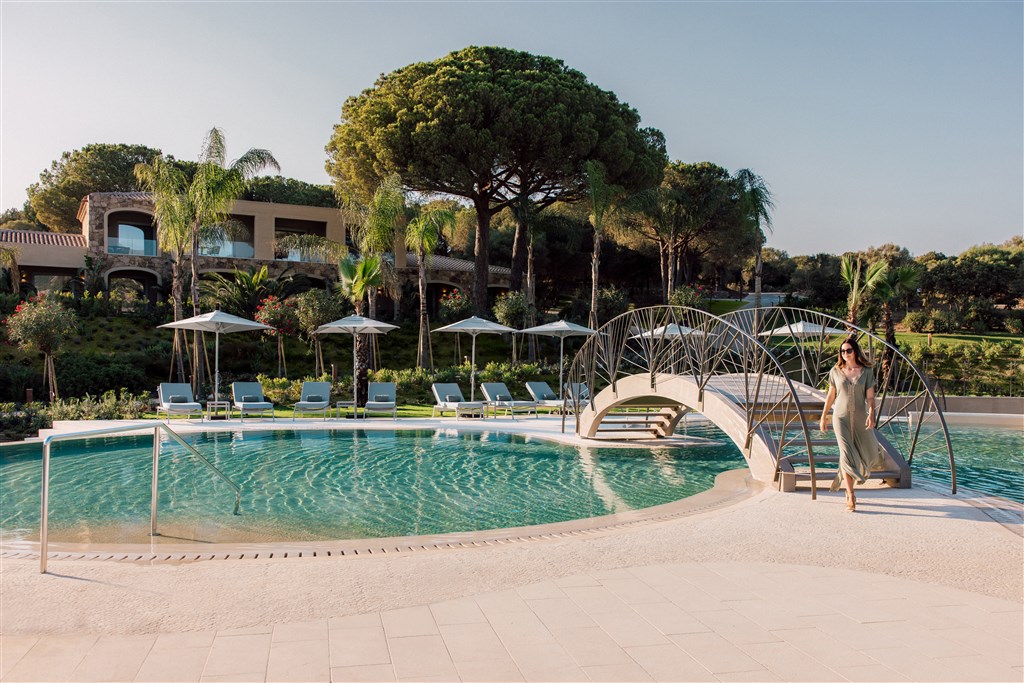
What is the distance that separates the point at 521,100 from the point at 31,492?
2203 cm

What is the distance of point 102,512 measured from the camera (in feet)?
25.6

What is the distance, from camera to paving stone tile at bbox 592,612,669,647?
367 centimetres

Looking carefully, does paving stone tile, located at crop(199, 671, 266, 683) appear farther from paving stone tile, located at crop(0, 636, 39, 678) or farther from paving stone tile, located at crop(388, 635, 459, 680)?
paving stone tile, located at crop(0, 636, 39, 678)

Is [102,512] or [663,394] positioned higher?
[663,394]

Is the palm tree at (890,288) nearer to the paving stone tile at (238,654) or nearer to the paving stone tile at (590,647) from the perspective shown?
the paving stone tile at (590,647)

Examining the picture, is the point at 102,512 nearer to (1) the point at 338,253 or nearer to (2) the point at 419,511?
(2) the point at 419,511

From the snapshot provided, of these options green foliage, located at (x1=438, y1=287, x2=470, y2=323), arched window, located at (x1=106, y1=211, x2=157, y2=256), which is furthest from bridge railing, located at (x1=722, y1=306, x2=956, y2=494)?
arched window, located at (x1=106, y1=211, x2=157, y2=256)

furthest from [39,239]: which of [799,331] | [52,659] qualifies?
[52,659]

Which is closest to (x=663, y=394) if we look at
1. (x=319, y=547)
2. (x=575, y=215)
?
(x=319, y=547)

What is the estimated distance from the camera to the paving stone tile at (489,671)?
3219 mm

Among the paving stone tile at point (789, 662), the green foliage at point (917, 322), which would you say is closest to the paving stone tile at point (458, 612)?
the paving stone tile at point (789, 662)

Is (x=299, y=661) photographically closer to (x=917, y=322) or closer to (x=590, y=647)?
(x=590, y=647)

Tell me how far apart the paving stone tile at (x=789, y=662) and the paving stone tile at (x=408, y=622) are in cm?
164

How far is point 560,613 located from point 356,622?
1.14 metres
